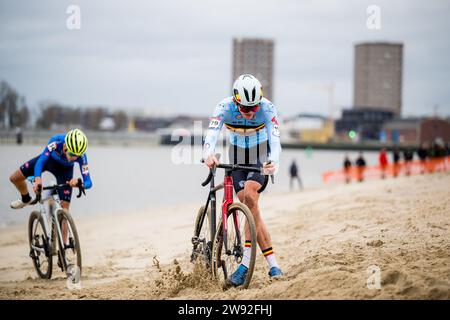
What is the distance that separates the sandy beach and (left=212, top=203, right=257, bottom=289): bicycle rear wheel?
170mm

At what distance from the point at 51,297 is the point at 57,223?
135cm

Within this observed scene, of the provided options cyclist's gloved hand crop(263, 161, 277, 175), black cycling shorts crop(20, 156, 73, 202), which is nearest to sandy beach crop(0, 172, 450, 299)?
cyclist's gloved hand crop(263, 161, 277, 175)

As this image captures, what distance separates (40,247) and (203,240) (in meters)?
3.14

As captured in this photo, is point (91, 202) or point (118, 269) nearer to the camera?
point (118, 269)

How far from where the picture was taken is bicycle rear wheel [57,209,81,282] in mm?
7445

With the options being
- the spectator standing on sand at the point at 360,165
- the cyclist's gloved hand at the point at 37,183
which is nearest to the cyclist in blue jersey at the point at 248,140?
the cyclist's gloved hand at the point at 37,183

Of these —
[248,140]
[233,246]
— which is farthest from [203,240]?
[248,140]

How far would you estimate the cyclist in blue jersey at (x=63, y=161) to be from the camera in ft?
24.6

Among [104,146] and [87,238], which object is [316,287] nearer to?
[87,238]

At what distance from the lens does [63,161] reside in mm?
7922

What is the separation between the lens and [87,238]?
1533 cm

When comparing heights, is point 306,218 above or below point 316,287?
below
